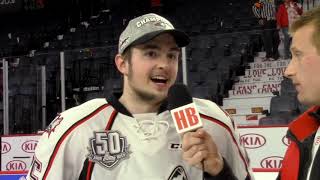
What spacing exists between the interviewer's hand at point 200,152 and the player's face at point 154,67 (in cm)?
31

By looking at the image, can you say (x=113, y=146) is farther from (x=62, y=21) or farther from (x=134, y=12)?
(x=62, y=21)

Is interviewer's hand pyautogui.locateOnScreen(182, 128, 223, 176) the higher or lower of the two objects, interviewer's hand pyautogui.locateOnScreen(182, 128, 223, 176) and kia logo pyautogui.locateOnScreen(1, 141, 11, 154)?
the higher

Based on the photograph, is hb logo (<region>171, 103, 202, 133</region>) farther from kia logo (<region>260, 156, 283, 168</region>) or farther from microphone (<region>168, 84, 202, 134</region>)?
kia logo (<region>260, 156, 283, 168</region>)

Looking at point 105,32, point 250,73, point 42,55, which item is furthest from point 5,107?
point 105,32

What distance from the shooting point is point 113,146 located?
1405mm

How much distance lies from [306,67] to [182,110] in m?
0.30

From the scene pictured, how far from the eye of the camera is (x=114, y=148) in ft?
4.60

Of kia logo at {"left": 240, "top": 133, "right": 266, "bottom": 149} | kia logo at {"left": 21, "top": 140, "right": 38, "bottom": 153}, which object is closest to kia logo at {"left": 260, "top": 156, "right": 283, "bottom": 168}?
kia logo at {"left": 240, "top": 133, "right": 266, "bottom": 149}

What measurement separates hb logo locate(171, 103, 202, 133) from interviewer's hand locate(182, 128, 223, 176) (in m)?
0.02

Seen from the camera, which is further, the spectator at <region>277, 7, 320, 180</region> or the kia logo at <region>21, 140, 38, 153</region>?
the kia logo at <region>21, 140, 38, 153</region>

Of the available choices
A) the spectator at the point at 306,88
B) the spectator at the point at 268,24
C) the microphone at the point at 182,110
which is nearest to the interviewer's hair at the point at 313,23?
the spectator at the point at 306,88

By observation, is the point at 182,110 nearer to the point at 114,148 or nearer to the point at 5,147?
the point at 114,148

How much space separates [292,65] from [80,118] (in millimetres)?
578

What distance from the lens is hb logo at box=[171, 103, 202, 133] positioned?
3.77 ft
